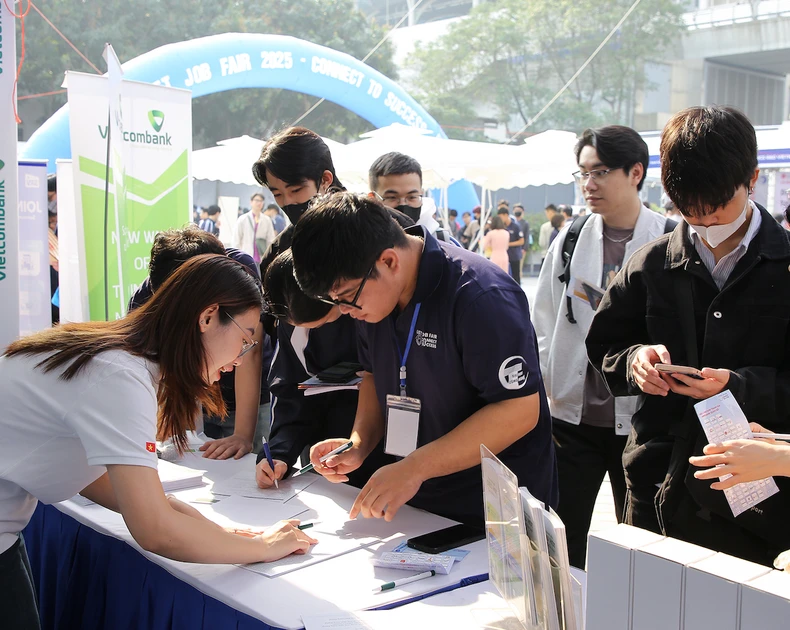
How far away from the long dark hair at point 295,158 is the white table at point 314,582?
114 cm

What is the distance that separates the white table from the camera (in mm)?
1353

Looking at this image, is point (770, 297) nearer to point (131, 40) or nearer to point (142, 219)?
point (142, 219)

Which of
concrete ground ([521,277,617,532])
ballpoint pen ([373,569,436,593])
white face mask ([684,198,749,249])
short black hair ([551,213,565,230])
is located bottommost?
concrete ground ([521,277,617,532])

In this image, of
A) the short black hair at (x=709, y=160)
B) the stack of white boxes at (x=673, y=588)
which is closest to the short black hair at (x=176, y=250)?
the short black hair at (x=709, y=160)

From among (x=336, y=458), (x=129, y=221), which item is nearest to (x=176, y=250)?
(x=336, y=458)

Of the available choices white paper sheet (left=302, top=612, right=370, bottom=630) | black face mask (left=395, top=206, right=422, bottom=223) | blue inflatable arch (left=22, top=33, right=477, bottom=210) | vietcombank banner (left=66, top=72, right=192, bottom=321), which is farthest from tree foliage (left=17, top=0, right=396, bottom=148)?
white paper sheet (left=302, top=612, right=370, bottom=630)

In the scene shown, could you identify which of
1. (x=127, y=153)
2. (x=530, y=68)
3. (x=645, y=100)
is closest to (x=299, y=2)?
(x=530, y=68)

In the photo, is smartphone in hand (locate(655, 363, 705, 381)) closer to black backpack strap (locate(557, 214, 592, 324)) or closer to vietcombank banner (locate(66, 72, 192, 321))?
black backpack strap (locate(557, 214, 592, 324))

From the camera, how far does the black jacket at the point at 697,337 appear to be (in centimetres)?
153

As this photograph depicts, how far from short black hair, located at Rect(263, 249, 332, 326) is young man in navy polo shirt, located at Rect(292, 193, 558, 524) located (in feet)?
0.43

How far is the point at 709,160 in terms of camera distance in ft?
4.89

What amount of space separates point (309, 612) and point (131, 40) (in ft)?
78.8

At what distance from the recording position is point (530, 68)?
1197 inches

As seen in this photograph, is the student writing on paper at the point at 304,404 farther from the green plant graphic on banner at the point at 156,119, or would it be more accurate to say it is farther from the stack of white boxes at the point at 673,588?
A: the green plant graphic on banner at the point at 156,119
